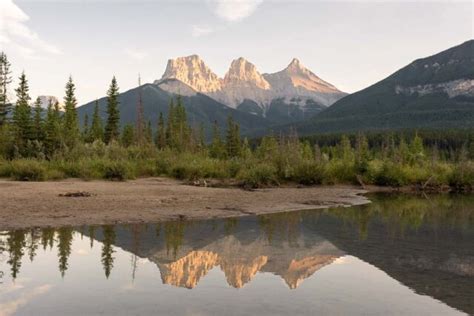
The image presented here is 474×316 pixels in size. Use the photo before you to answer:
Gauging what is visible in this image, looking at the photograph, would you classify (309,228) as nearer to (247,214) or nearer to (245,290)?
(247,214)

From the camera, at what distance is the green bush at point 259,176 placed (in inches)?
1291

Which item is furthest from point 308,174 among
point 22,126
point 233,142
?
point 233,142

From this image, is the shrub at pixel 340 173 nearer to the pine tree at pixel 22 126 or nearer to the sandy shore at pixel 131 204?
the sandy shore at pixel 131 204

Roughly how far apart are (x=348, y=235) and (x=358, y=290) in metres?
6.44

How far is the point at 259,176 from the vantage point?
33031mm

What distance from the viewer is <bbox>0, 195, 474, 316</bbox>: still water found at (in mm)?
7891

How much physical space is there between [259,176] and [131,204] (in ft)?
48.1

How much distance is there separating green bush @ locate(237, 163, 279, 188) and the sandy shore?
487 centimetres

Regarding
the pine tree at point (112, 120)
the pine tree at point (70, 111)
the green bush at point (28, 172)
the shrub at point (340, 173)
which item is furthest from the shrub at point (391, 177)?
the pine tree at point (112, 120)

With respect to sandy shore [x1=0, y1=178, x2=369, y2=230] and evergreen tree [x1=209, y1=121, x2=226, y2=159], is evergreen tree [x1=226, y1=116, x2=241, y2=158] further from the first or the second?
sandy shore [x1=0, y1=178, x2=369, y2=230]

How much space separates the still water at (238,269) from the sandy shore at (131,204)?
1507 mm

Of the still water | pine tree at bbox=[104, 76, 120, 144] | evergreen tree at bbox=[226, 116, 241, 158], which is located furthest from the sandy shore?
evergreen tree at bbox=[226, 116, 241, 158]

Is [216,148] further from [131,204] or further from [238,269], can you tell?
[238,269]

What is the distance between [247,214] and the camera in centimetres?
1961
